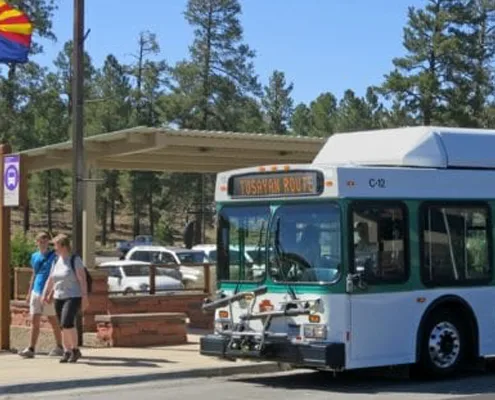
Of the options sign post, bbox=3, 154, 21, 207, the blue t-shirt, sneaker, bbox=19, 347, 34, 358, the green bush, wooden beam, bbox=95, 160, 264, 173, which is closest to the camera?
sneaker, bbox=19, 347, 34, 358

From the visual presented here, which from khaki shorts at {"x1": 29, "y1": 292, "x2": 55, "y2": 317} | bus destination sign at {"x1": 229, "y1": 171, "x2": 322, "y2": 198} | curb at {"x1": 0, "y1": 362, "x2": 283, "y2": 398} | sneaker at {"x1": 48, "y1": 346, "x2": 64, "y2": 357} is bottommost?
curb at {"x1": 0, "y1": 362, "x2": 283, "y2": 398}

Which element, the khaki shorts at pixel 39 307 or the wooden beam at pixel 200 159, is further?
the wooden beam at pixel 200 159

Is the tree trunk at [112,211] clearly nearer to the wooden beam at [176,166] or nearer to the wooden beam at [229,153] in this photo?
the wooden beam at [176,166]

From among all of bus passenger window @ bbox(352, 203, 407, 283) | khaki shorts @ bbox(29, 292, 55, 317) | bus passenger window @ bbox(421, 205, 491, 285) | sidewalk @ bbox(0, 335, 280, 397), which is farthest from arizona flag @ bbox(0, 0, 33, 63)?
bus passenger window @ bbox(421, 205, 491, 285)

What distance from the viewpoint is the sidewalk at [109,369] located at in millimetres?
12553

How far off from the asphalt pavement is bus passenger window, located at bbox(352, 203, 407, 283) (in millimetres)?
1376

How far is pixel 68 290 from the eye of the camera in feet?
46.5

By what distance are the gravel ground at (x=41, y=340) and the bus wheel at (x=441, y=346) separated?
567 cm

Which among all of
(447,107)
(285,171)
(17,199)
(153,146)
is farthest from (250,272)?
(447,107)

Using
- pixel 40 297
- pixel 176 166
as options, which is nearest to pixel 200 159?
pixel 176 166

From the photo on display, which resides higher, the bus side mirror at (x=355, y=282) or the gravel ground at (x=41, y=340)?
the bus side mirror at (x=355, y=282)

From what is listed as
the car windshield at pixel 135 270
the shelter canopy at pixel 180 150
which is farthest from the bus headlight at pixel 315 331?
the car windshield at pixel 135 270

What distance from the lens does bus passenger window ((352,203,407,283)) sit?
12445mm

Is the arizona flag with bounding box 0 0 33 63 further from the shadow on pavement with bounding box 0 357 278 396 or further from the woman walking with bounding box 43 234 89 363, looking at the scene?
the shadow on pavement with bounding box 0 357 278 396
